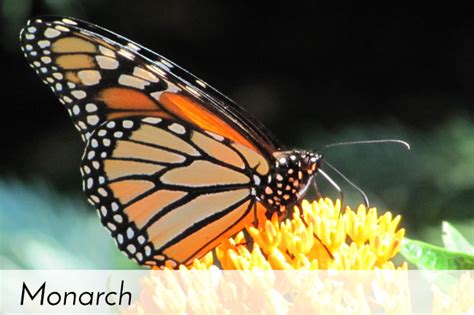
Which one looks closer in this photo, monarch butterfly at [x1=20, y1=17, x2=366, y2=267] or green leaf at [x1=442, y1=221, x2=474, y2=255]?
green leaf at [x1=442, y1=221, x2=474, y2=255]

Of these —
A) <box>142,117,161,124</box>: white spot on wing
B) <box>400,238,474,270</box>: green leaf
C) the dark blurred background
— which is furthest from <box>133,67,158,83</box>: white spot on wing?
the dark blurred background

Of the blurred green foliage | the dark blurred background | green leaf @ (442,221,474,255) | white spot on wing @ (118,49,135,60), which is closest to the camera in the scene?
green leaf @ (442,221,474,255)

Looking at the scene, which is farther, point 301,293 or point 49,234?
point 49,234

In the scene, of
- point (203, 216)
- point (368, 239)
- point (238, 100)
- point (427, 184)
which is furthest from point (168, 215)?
point (238, 100)

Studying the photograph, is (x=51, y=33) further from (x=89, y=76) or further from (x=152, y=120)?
(x=152, y=120)

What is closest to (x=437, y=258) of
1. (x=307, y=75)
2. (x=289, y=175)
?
(x=289, y=175)

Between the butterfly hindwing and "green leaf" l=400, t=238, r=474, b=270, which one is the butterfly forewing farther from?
"green leaf" l=400, t=238, r=474, b=270

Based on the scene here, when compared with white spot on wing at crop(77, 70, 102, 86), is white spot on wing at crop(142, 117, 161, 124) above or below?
below

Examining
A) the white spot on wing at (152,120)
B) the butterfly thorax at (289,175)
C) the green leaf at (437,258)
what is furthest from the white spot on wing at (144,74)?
the green leaf at (437,258)
